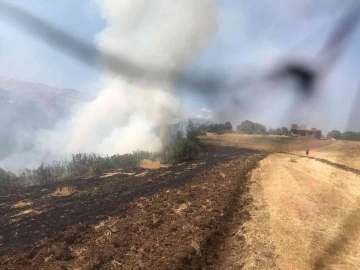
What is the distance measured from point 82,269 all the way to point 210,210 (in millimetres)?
5473

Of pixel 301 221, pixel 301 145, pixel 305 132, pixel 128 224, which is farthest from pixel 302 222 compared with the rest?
pixel 305 132

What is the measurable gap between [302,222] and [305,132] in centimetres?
4087

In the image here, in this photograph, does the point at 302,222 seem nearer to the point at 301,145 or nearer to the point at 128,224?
the point at 128,224

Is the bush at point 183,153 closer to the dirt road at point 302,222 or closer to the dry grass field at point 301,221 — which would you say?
the dry grass field at point 301,221

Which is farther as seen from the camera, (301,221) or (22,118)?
(22,118)

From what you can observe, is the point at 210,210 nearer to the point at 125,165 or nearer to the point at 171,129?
the point at 125,165

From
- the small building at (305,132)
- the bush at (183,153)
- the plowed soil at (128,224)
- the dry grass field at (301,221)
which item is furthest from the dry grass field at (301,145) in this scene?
the plowed soil at (128,224)

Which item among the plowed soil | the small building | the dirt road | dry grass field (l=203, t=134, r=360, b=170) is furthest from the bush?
the small building

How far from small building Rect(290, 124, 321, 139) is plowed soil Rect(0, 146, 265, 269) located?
31810mm

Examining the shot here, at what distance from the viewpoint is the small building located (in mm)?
45919

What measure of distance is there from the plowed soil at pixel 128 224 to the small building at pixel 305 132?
31.8 m

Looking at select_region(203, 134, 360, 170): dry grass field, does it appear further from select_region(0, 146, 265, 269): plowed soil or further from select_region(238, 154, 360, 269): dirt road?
select_region(0, 146, 265, 269): plowed soil

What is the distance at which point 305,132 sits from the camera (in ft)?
159

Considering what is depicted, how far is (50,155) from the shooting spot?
4475 centimetres
